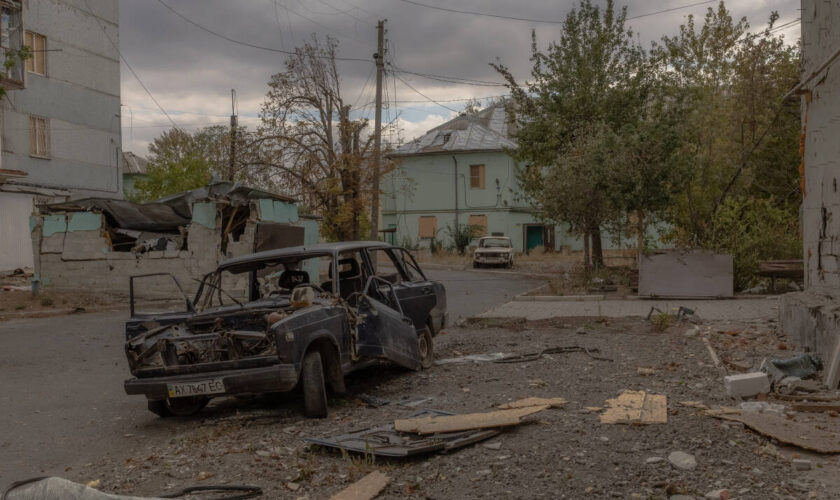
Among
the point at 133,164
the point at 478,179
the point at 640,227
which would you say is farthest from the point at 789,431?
the point at 133,164

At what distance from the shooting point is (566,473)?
4844 millimetres

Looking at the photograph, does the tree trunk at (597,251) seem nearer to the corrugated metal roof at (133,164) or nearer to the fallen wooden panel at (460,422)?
the fallen wooden panel at (460,422)

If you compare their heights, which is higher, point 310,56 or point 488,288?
point 310,56

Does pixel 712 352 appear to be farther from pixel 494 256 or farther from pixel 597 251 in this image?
pixel 494 256

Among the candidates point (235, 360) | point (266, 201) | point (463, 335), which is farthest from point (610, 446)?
point (266, 201)

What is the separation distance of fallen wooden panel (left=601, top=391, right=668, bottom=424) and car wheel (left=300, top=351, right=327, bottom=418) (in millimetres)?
2477

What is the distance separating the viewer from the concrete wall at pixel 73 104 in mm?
28328

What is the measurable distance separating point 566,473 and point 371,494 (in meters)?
1.23

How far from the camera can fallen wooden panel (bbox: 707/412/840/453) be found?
210 inches

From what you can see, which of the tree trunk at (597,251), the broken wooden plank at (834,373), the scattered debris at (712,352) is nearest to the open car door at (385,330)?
the scattered debris at (712,352)

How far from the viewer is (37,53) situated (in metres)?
29.2

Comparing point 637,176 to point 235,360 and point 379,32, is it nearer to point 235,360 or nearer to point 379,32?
point 379,32

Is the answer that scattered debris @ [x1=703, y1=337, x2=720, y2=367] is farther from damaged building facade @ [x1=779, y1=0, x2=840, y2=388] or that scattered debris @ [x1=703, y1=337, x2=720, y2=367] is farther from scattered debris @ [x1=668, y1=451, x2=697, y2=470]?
scattered debris @ [x1=668, y1=451, x2=697, y2=470]

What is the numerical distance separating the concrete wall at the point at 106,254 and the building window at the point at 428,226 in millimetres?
30194
